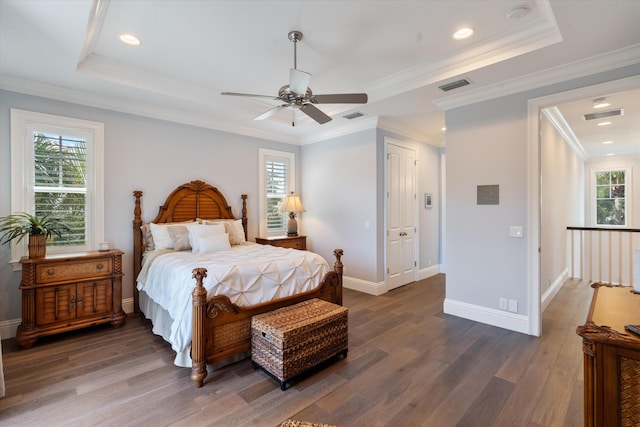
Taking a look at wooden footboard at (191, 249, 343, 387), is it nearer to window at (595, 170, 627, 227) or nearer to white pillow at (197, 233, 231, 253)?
white pillow at (197, 233, 231, 253)

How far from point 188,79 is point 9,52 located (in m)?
1.54

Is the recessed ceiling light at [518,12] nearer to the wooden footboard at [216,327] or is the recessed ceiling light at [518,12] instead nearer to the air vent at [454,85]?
the air vent at [454,85]

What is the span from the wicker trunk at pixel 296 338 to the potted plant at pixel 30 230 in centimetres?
247

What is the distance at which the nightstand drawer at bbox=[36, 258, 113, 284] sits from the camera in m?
3.05

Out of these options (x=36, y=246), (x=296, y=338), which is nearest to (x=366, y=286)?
(x=296, y=338)

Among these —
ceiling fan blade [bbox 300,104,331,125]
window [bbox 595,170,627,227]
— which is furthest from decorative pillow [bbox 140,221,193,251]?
window [bbox 595,170,627,227]

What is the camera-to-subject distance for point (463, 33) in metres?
2.67

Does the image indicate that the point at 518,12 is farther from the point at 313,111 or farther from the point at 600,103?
the point at 600,103

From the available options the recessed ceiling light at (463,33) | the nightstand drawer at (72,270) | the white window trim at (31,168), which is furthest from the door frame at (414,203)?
the white window trim at (31,168)

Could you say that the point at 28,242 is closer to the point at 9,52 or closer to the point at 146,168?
the point at 146,168

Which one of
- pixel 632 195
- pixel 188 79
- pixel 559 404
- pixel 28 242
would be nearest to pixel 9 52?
pixel 188 79

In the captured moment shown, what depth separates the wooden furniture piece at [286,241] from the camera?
195 inches

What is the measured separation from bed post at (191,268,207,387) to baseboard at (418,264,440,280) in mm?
4301

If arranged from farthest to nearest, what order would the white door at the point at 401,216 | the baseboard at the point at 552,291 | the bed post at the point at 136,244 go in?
the white door at the point at 401,216 → the baseboard at the point at 552,291 → the bed post at the point at 136,244
